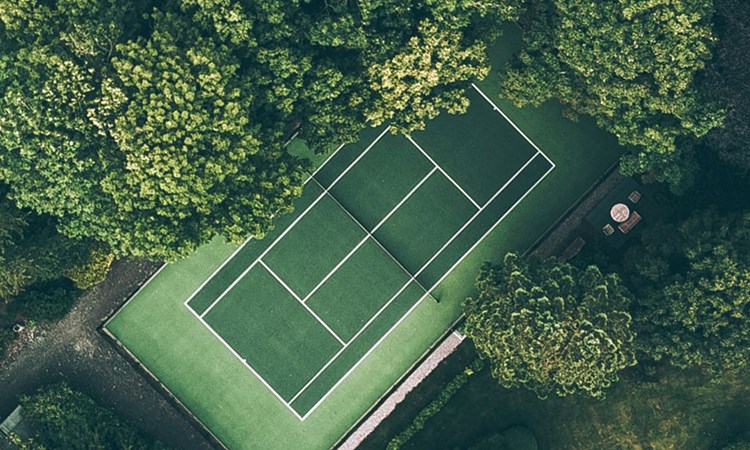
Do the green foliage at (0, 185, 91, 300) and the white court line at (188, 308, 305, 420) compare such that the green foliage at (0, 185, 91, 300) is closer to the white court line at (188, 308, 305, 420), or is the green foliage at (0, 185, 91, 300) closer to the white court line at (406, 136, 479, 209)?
the white court line at (188, 308, 305, 420)

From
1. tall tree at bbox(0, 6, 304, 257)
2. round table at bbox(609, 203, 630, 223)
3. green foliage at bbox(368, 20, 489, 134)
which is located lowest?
tall tree at bbox(0, 6, 304, 257)

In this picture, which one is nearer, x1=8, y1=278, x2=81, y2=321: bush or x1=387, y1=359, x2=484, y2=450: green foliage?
x1=8, y1=278, x2=81, y2=321: bush

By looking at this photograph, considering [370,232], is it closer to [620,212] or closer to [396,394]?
[396,394]

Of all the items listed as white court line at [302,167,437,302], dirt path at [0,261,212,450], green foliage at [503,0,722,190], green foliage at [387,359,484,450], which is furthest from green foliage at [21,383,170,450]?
green foliage at [503,0,722,190]

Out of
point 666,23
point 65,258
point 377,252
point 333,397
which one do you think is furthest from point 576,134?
point 65,258

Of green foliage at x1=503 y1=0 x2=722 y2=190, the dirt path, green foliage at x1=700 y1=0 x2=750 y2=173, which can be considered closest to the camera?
green foliage at x1=503 y1=0 x2=722 y2=190

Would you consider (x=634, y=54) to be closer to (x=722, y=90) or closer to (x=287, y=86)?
(x=722, y=90)

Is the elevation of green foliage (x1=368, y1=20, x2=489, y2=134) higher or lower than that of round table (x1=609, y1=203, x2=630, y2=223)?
lower
